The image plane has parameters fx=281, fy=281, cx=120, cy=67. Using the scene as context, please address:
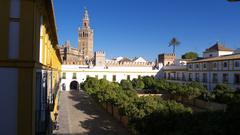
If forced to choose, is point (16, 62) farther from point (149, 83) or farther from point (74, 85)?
point (74, 85)

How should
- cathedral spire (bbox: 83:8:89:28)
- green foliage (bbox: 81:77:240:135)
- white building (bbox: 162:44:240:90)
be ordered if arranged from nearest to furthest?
1. green foliage (bbox: 81:77:240:135)
2. white building (bbox: 162:44:240:90)
3. cathedral spire (bbox: 83:8:89:28)

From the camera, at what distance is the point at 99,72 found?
55.5 meters

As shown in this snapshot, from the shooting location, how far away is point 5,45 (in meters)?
5.27

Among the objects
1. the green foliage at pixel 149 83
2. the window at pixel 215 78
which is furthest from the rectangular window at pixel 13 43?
the green foliage at pixel 149 83

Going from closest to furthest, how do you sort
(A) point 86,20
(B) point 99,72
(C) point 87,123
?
(C) point 87,123 < (B) point 99,72 < (A) point 86,20

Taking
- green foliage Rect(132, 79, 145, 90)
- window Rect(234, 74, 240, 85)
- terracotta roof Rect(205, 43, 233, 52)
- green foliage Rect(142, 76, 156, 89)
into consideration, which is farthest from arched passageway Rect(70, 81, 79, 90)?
window Rect(234, 74, 240, 85)

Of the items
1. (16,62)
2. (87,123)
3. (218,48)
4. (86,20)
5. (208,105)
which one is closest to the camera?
(16,62)

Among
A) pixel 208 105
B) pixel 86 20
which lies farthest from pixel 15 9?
pixel 86 20

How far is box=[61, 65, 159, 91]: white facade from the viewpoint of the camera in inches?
2137

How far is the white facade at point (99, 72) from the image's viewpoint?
54281 millimetres

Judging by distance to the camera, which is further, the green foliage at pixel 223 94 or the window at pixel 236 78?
the window at pixel 236 78

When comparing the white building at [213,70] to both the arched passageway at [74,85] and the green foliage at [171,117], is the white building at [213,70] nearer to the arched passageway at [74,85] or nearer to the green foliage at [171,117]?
the green foliage at [171,117]

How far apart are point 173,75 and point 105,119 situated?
34116 millimetres

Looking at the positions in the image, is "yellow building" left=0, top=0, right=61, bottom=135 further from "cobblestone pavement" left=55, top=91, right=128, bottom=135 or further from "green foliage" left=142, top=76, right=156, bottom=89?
"green foliage" left=142, top=76, right=156, bottom=89
